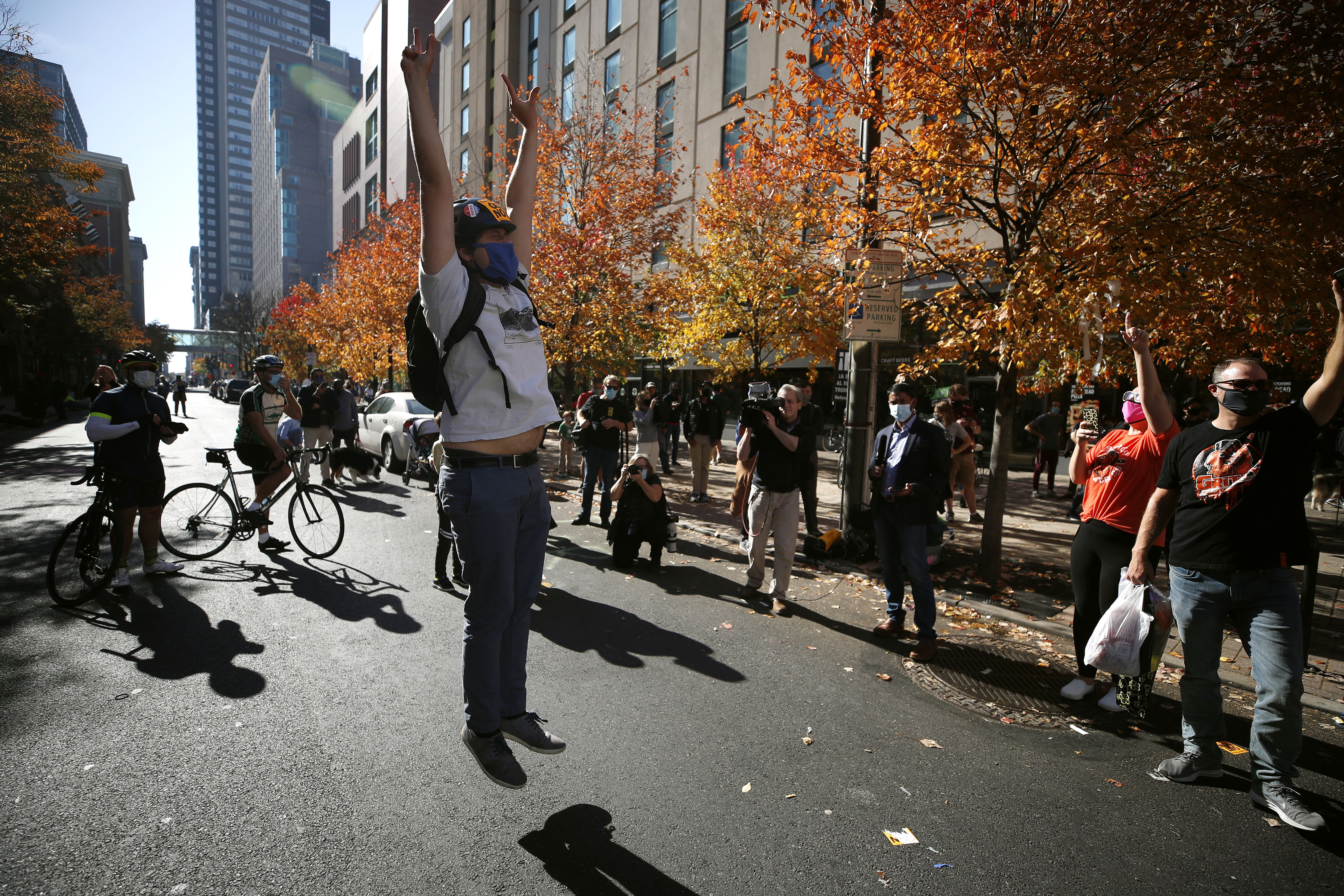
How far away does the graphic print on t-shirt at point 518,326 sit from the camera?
2619mm

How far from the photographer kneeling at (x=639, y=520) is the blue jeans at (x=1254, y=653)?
4.80 meters

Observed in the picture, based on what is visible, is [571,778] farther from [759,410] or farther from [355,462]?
[355,462]

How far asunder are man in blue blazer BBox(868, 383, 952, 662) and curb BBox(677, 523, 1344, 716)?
Answer: 121cm

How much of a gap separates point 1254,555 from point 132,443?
7.71 metres

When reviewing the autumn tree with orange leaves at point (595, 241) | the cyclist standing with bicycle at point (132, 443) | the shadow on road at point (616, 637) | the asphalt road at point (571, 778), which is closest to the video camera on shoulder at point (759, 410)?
the asphalt road at point (571, 778)

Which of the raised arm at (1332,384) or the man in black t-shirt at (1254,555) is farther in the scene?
the man in black t-shirt at (1254,555)

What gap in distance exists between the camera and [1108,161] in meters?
6.47

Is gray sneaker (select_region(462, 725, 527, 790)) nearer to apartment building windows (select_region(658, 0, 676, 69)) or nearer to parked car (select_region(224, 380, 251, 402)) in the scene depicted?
apartment building windows (select_region(658, 0, 676, 69))

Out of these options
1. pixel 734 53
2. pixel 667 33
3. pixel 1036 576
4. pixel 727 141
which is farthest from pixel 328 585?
pixel 667 33

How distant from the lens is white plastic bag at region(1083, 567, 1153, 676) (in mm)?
3742

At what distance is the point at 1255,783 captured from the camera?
11.0 ft

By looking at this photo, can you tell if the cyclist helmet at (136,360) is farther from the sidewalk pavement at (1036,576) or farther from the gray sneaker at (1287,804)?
the gray sneaker at (1287,804)

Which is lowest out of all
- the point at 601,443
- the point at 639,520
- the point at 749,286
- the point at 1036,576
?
the point at 1036,576

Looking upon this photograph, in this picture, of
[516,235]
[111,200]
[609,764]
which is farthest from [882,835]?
[111,200]
